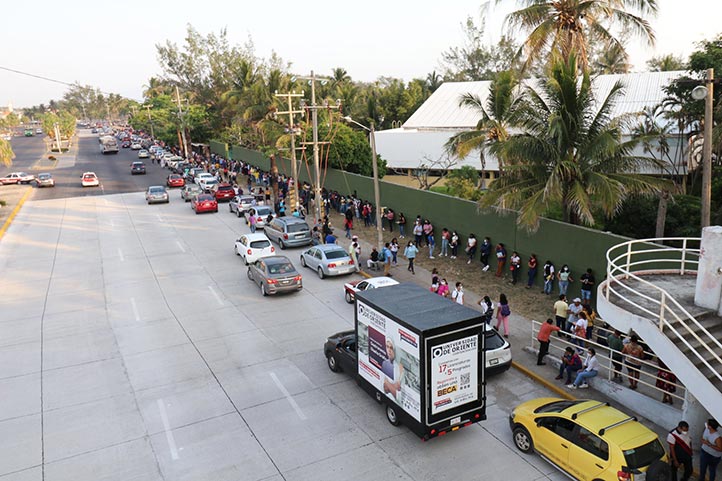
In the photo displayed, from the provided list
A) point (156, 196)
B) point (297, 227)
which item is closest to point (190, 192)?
point (156, 196)

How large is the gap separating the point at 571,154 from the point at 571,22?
21.4 feet

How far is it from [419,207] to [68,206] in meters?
29.2

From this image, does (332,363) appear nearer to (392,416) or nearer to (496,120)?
(392,416)

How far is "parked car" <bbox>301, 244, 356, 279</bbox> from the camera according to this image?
22.7 m

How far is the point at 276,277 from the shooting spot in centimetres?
2045

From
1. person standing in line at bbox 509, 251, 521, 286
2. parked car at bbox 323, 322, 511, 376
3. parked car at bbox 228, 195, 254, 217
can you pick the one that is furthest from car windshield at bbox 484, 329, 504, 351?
parked car at bbox 228, 195, 254, 217

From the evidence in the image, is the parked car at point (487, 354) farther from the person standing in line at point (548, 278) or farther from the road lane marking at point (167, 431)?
the person standing in line at point (548, 278)

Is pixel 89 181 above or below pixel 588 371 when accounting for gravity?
above

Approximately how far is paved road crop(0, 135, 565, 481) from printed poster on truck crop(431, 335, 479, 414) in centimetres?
101

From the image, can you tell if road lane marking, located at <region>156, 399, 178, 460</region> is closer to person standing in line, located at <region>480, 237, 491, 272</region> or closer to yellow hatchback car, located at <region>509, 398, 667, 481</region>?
yellow hatchback car, located at <region>509, 398, 667, 481</region>

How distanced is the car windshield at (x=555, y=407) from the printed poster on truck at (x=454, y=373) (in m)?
1.22

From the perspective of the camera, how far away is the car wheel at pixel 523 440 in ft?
35.3

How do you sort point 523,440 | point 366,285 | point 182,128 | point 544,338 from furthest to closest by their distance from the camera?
point 182,128 < point 366,285 < point 544,338 < point 523,440

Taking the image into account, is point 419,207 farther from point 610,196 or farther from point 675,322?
point 675,322
